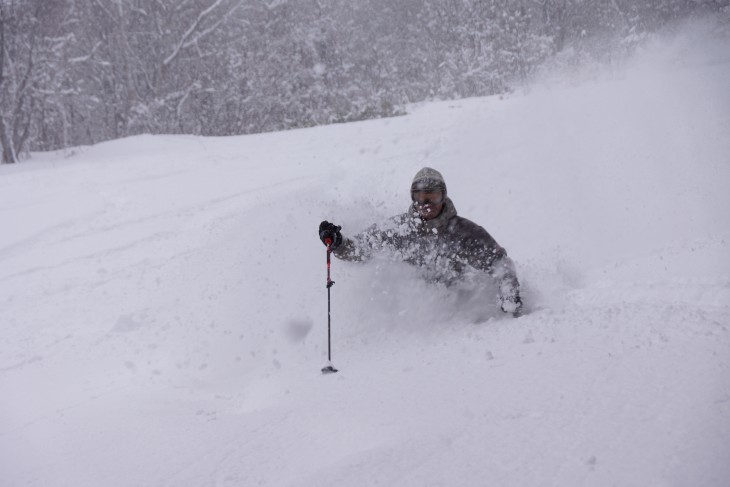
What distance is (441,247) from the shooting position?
187 inches

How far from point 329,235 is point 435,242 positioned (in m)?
0.96

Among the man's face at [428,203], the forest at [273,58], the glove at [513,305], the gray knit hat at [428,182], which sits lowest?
the glove at [513,305]

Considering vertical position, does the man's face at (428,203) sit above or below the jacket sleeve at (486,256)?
above

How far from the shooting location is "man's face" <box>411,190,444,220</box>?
15.2ft

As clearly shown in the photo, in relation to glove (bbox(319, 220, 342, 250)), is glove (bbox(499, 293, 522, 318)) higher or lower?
lower

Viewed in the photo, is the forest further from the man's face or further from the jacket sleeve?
the jacket sleeve

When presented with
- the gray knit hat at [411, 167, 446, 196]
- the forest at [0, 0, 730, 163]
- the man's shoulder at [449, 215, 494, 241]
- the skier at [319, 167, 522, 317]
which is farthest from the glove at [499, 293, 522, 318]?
the forest at [0, 0, 730, 163]

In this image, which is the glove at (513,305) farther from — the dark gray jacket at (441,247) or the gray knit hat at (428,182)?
the gray knit hat at (428,182)

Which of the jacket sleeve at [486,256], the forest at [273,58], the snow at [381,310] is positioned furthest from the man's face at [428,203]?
the forest at [273,58]

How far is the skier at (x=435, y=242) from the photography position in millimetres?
4621

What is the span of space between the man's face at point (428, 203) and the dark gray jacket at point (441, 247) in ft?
0.15

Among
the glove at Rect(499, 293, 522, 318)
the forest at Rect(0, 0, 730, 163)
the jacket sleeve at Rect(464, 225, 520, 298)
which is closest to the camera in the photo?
the glove at Rect(499, 293, 522, 318)

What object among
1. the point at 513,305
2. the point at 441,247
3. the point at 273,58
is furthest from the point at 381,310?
the point at 273,58

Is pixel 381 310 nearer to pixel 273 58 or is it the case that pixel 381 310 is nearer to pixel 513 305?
pixel 513 305
